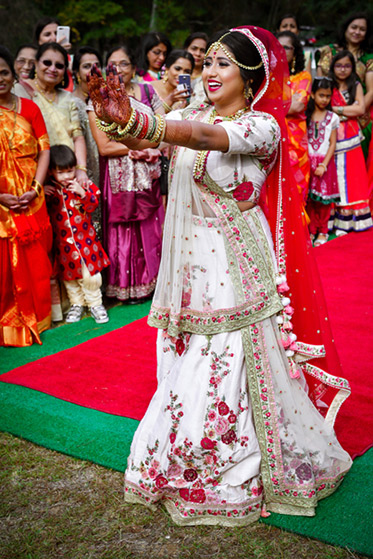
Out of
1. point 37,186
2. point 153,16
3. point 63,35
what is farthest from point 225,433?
point 153,16

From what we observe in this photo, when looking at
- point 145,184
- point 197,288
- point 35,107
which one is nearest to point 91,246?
point 145,184

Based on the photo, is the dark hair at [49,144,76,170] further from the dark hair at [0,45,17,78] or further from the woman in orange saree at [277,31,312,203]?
the woman in orange saree at [277,31,312,203]

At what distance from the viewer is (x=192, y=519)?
218cm

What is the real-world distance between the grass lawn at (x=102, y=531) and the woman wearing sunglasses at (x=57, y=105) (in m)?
2.13

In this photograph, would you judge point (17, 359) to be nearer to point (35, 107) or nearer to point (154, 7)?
point (35, 107)

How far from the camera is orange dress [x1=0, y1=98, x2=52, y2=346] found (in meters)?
3.88

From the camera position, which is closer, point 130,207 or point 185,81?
point 185,81

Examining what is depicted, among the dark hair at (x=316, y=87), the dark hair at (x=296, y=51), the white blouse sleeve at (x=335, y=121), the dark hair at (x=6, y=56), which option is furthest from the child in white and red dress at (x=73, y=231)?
the white blouse sleeve at (x=335, y=121)

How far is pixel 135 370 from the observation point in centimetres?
348

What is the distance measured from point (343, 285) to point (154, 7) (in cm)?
1228

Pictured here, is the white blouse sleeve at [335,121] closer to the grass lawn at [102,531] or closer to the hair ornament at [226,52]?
the hair ornament at [226,52]

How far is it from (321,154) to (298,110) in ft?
2.29

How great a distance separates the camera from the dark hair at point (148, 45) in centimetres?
574

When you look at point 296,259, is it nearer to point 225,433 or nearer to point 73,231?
point 225,433
